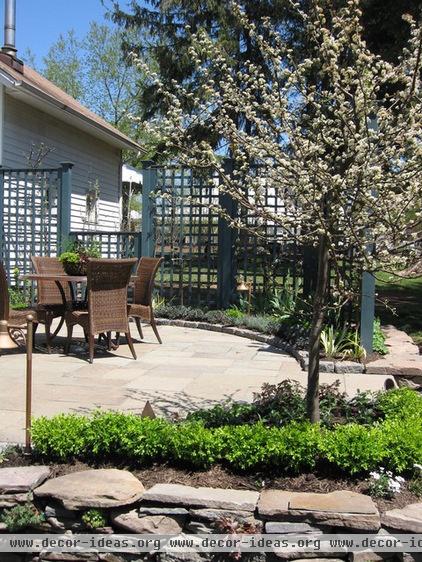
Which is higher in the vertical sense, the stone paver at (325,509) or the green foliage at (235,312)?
the green foliage at (235,312)

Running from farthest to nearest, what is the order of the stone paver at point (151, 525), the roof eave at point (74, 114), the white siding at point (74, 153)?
the white siding at point (74, 153) < the roof eave at point (74, 114) < the stone paver at point (151, 525)

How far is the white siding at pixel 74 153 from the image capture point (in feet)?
37.2

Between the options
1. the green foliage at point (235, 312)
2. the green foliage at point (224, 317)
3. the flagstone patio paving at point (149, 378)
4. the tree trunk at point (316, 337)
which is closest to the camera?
the tree trunk at point (316, 337)

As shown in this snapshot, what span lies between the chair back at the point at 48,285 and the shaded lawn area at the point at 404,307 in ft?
12.6

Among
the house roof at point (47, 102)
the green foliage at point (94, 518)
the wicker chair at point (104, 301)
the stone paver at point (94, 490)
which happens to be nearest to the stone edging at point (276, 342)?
the wicker chair at point (104, 301)

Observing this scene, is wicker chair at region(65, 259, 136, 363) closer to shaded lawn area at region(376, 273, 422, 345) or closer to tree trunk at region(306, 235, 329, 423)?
shaded lawn area at region(376, 273, 422, 345)

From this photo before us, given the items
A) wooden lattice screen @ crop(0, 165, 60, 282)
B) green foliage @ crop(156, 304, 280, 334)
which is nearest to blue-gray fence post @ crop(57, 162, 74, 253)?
wooden lattice screen @ crop(0, 165, 60, 282)

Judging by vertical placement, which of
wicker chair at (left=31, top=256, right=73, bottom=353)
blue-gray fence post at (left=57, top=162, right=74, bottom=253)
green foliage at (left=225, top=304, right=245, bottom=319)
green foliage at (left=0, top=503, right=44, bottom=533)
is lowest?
green foliage at (left=0, top=503, right=44, bottom=533)

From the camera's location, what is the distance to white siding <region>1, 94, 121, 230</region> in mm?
11328

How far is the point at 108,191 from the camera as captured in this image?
16.0 meters

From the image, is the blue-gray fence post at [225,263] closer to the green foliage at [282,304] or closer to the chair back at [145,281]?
the green foliage at [282,304]

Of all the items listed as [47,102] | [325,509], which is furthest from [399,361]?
[47,102]

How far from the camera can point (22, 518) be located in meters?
2.72

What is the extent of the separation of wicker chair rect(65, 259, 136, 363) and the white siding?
6.09 meters
